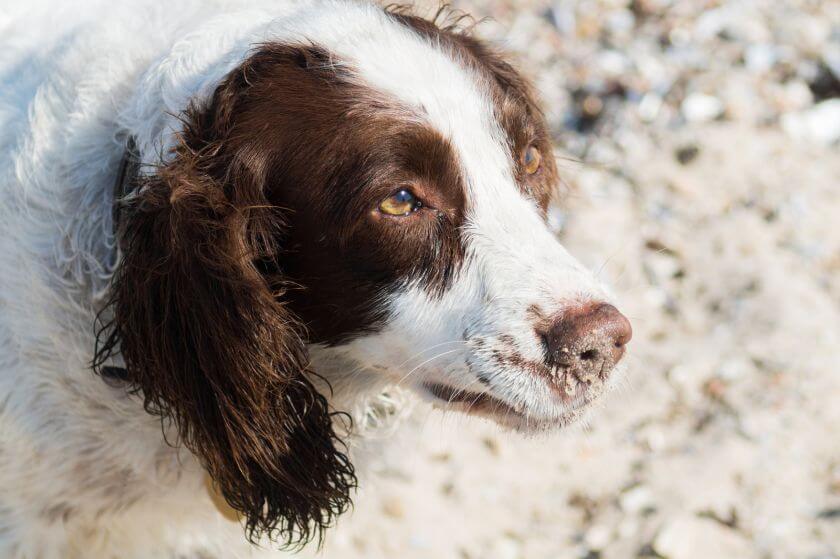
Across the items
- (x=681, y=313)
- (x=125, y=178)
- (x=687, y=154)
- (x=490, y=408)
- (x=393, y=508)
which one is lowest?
(x=393, y=508)

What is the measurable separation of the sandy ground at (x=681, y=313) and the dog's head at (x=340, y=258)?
42 cm

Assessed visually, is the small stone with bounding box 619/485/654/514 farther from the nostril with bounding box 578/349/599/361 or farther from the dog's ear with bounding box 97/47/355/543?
the dog's ear with bounding box 97/47/355/543

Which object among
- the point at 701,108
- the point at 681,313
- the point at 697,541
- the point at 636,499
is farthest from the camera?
the point at 701,108

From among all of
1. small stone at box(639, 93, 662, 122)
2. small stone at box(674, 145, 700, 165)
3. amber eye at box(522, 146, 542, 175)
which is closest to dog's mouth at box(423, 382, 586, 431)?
amber eye at box(522, 146, 542, 175)

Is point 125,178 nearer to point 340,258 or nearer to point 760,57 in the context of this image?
point 340,258

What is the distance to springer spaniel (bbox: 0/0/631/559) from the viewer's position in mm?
2326

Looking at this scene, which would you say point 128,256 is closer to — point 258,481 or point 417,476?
point 258,481

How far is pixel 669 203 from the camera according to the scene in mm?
4594

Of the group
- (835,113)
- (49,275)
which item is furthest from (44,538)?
(835,113)

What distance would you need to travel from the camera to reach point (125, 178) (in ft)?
8.07

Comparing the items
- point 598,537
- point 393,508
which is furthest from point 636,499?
point 393,508

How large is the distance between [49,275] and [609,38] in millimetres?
3731

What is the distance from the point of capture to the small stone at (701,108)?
4.95 meters

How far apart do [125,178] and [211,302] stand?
37cm
